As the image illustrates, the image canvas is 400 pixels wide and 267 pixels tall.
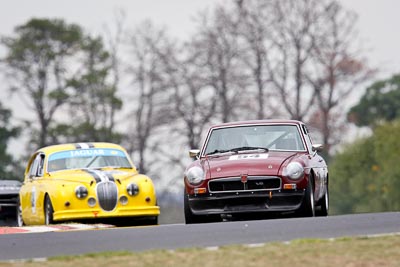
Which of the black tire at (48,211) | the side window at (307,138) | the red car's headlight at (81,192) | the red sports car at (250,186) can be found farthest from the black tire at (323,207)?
the black tire at (48,211)

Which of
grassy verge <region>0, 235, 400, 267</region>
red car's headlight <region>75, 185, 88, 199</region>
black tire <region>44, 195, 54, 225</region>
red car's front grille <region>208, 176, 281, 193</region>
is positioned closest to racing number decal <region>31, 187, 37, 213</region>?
black tire <region>44, 195, 54, 225</region>

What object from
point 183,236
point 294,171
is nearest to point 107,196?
point 294,171

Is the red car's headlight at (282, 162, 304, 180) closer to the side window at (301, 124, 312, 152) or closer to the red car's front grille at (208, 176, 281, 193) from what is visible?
the red car's front grille at (208, 176, 281, 193)

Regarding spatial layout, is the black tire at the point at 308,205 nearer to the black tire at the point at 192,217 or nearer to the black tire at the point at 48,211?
the black tire at the point at 192,217

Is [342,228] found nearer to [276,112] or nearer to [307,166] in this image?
[307,166]

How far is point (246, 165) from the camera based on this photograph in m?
18.8

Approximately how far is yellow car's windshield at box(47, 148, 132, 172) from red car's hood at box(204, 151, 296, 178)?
14.6 feet

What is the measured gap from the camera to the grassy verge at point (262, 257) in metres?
11.7

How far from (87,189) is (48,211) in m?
0.78

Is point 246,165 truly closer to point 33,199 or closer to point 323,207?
point 323,207

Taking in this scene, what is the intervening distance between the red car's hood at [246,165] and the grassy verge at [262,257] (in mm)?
5645

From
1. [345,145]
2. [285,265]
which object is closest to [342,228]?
[285,265]

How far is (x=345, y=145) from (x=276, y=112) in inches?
288

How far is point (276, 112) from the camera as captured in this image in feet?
210
